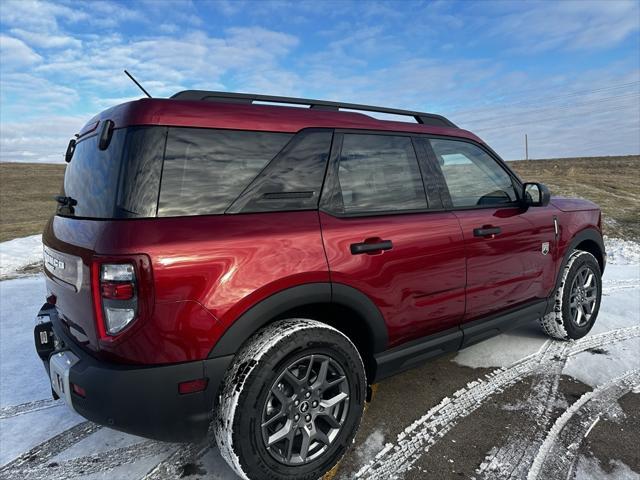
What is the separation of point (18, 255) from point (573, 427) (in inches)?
349

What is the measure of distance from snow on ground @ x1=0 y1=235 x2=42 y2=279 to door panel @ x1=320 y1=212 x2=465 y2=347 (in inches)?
262

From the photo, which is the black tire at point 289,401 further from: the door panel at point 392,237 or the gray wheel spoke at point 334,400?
the door panel at point 392,237

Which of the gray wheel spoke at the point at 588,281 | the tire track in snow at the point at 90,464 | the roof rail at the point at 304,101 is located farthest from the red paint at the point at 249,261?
the gray wheel spoke at the point at 588,281

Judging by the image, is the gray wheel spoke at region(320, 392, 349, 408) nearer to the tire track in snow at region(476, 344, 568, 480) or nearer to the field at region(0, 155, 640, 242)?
the tire track in snow at region(476, 344, 568, 480)

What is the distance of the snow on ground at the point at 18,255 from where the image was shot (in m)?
7.11

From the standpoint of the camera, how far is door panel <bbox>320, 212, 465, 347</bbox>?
87.7 inches

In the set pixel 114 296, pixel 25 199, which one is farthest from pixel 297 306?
pixel 25 199

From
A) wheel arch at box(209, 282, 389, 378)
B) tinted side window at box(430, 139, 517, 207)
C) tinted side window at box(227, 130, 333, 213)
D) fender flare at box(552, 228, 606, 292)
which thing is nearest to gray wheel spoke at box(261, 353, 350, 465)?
wheel arch at box(209, 282, 389, 378)

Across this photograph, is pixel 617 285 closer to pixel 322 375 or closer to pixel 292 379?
pixel 322 375

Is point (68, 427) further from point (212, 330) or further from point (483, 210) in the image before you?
point (483, 210)

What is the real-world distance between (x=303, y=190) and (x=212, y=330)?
0.84 meters

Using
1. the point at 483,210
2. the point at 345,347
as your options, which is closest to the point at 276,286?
the point at 345,347

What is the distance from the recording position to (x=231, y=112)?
81.8 inches

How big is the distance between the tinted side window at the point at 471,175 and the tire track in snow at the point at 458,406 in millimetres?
1310
